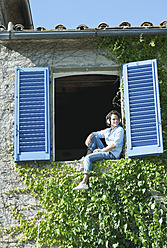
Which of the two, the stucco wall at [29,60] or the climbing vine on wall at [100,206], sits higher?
the stucco wall at [29,60]

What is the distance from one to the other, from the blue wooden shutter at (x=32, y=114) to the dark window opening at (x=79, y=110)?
2.22m

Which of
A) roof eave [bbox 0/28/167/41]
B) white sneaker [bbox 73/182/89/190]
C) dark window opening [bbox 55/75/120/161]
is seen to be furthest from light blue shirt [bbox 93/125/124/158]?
dark window opening [bbox 55/75/120/161]

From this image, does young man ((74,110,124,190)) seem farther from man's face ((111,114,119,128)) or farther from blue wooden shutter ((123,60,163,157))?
blue wooden shutter ((123,60,163,157))

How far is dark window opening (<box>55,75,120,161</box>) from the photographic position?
11.9 metres

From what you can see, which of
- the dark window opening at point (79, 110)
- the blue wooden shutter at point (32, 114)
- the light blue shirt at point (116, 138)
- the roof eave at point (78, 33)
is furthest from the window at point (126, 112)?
the dark window opening at point (79, 110)

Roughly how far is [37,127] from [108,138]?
126 cm

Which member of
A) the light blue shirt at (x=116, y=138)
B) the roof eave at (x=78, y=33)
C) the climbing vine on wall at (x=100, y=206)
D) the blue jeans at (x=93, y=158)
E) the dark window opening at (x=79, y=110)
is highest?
the roof eave at (x=78, y=33)

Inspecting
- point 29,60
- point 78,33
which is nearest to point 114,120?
point 78,33

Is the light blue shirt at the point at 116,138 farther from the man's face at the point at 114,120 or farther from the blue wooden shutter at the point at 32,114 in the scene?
the blue wooden shutter at the point at 32,114

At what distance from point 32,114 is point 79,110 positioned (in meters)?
4.87

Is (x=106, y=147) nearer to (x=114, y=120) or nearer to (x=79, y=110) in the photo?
(x=114, y=120)

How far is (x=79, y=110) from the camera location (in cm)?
1320

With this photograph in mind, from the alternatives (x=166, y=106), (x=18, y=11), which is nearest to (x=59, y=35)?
(x=166, y=106)

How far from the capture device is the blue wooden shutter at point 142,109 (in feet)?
26.3
